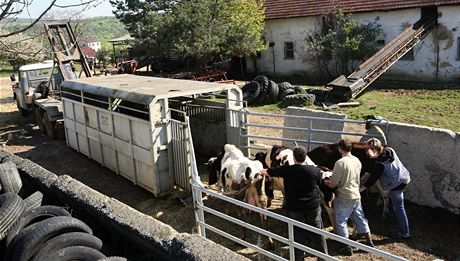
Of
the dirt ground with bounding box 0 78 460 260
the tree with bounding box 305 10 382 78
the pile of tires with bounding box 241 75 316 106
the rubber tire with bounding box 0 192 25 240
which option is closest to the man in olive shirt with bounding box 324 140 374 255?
the dirt ground with bounding box 0 78 460 260

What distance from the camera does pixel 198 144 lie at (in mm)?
11203

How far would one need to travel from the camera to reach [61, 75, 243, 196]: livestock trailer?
867 cm

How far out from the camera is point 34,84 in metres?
18.3

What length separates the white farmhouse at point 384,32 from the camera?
19.2m

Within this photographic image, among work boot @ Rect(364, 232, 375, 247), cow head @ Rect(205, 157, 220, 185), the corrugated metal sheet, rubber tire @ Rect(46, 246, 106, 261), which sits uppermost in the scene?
the corrugated metal sheet

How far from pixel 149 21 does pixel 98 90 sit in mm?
14267

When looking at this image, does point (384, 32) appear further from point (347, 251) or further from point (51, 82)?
point (347, 251)

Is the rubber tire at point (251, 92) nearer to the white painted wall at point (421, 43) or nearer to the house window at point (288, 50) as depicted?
the white painted wall at point (421, 43)

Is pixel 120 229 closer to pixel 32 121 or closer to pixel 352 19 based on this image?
pixel 32 121

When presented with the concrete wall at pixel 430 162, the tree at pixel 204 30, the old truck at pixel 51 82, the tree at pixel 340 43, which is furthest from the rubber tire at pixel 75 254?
the tree at pixel 340 43

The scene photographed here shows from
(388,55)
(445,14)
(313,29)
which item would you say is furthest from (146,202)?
(313,29)

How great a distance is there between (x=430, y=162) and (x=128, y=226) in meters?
5.65

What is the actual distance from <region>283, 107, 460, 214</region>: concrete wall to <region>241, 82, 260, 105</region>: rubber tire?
32.3 ft

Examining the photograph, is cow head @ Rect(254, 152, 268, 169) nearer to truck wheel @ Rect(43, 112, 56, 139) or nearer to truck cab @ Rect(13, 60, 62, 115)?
truck wheel @ Rect(43, 112, 56, 139)
